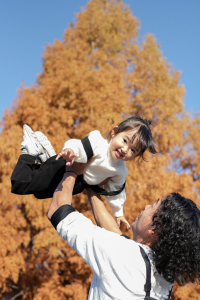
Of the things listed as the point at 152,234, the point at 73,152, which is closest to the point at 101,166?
the point at 73,152

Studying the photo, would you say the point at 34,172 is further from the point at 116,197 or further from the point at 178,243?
the point at 178,243

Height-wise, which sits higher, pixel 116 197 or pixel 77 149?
pixel 77 149

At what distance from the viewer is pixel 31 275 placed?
8.29 metres

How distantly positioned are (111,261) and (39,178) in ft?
2.86

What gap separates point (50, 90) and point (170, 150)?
4.91 meters

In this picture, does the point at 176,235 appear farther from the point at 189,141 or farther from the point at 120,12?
the point at 120,12

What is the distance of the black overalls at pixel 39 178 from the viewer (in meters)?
1.72

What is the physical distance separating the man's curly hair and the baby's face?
1.90 ft

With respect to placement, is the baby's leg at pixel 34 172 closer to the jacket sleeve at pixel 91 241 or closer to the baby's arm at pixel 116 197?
the baby's arm at pixel 116 197

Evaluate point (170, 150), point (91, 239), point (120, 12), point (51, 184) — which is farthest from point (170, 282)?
point (120, 12)

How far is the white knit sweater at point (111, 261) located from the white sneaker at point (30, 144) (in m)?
0.79

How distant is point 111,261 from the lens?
109 cm

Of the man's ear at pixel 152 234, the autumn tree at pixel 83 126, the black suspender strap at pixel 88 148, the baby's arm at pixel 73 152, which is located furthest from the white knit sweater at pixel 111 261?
the autumn tree at pixel 83 126

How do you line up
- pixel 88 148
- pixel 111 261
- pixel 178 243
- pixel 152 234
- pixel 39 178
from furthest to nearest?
pixel 39 178, pixel 88 148, pixel 152 234, pixel 178 243, pixel 111 261
